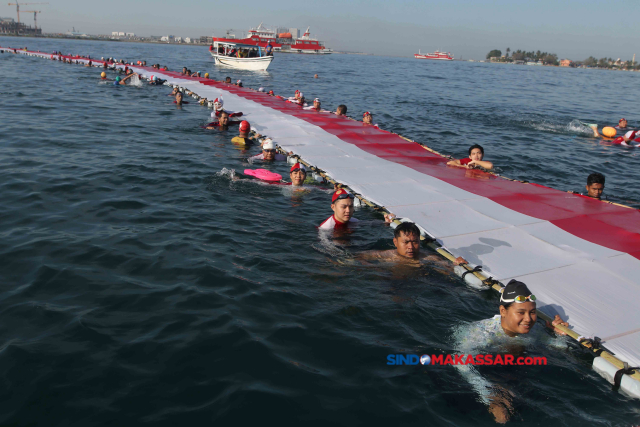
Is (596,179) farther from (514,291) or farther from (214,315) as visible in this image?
(214,315)

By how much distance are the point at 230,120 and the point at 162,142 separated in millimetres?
4194

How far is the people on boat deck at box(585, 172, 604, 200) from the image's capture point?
451 inches

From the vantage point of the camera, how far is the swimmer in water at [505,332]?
17.6ft

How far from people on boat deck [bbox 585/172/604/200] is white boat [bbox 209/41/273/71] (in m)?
50.8

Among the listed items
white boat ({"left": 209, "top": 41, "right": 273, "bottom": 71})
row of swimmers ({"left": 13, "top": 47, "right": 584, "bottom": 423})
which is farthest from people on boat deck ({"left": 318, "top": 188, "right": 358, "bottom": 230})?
white boat ({"left": 209, "top": 41, "right": 273, "bottom": 71})

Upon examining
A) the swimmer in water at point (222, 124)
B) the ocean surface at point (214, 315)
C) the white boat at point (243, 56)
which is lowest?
the ocean surface at point (214, 315)

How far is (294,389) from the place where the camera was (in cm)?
504

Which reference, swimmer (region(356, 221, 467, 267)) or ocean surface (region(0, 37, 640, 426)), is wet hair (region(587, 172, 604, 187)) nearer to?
ocean surface (region(0, 37, 640, 426))

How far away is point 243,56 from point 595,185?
53.5 metres

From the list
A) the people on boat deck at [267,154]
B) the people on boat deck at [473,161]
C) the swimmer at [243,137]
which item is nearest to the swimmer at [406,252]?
the people on boat deck at [473,161]

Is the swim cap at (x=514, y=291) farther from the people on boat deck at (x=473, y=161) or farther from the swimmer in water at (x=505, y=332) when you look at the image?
the people on boat deck at (x=473, y=161)

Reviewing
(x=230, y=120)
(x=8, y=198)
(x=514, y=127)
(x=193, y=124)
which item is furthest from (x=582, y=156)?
(x=8, y=198)

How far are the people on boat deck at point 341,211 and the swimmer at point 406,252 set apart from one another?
102 centimetres

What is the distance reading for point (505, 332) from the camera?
237 inches
